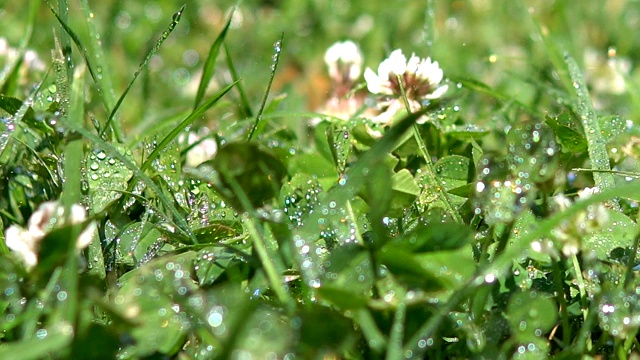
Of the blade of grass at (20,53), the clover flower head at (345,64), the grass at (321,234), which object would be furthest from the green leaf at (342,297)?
the clover flower head at (345,64)

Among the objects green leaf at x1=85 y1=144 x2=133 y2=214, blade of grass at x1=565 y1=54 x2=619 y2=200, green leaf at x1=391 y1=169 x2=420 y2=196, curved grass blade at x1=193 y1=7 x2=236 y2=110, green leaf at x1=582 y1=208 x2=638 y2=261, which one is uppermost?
curved grass blade at x1=193 y1=7 x2=236 y2=110

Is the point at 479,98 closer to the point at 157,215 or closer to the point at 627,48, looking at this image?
the point at 627,48

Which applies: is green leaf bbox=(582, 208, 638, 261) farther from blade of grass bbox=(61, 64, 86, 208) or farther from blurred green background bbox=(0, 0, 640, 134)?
blurred green background bbox=(0, 0, 640, 134)

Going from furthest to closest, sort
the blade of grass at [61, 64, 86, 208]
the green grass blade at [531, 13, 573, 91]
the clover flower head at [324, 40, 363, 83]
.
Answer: the clover flower head at [324, 40, 363, 83] < the green grass blade at [531, 13, 573, 91] < the blade of grass at [61, 64, 86, 208]

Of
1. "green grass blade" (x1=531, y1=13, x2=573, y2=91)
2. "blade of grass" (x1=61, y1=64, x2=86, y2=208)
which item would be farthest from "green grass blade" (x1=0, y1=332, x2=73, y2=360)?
"green grass blade" (x1=531, y1=13, x2=573, y2=91)

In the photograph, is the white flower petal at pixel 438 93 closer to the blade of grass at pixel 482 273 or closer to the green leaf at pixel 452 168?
the green leaf at pixel 452 168

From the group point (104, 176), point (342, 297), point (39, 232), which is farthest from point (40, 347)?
point (104, 176)

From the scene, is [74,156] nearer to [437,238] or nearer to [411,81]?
[437,238]

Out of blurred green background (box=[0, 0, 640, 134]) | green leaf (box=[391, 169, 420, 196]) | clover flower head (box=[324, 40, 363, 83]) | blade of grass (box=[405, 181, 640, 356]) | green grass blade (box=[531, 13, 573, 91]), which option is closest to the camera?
blade of grass (box=[405, 181, 640, 356])
